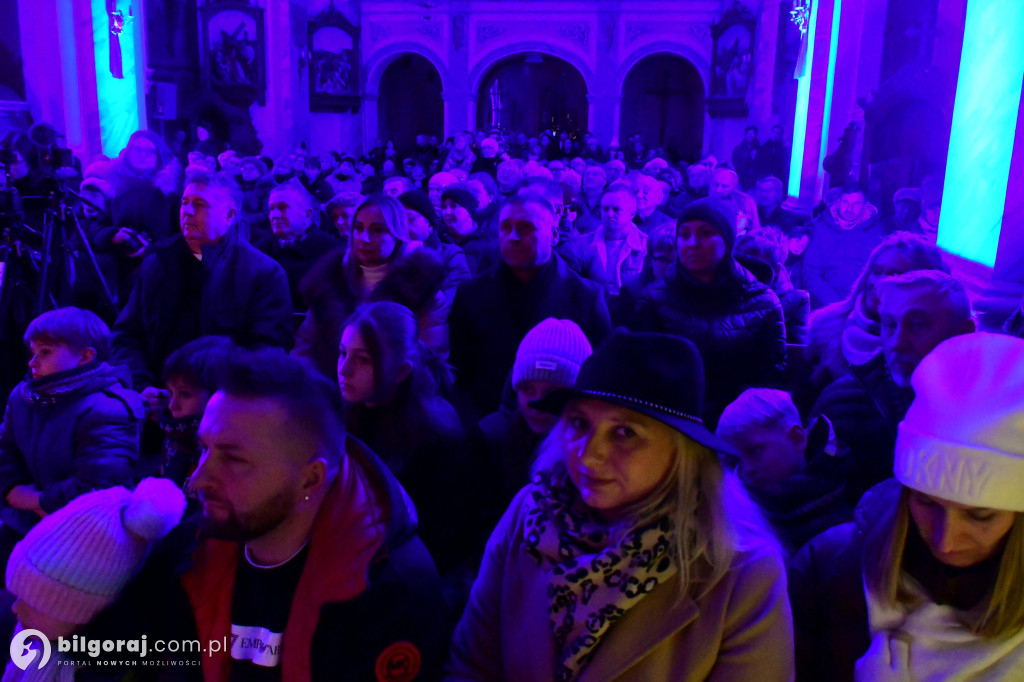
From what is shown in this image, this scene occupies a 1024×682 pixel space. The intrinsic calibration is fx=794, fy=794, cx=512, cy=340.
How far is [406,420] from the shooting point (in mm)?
2119

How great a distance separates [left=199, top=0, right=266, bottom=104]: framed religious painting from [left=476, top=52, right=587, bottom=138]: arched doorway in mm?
6378

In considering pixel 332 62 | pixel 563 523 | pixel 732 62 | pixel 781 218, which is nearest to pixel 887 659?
pixel 563 523

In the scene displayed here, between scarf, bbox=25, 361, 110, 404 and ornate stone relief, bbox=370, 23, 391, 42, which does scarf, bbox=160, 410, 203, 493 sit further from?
ornate stone relief, bbox=370, 23, 391, 42

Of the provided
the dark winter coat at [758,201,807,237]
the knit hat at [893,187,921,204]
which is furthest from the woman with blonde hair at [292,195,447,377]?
the dark winter coat at [758,201,807,237]

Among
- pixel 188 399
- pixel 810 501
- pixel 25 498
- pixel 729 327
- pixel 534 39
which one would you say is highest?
pixel 534 39

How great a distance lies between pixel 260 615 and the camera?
4.60 ft

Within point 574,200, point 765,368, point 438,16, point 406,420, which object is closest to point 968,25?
point 574,200

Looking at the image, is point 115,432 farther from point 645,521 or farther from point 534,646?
point 645,521

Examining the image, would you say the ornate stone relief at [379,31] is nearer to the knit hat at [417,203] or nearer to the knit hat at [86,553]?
the knit hat at [417,203]

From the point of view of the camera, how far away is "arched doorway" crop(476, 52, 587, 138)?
2189 centimetres

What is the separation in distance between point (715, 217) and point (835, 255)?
2.85 m

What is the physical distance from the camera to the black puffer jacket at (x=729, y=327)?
2.84 m

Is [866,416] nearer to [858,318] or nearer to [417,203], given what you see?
[858,318]

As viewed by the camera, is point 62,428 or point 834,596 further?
point 62,428
